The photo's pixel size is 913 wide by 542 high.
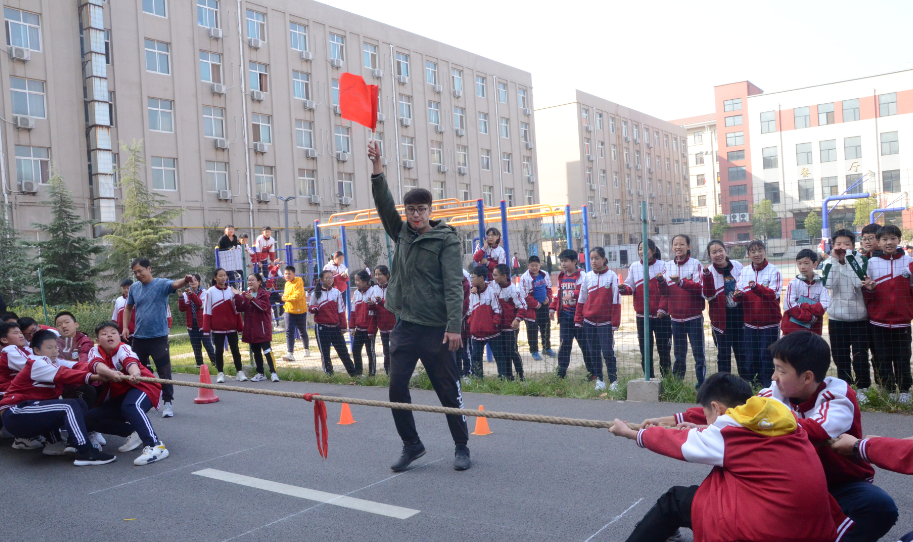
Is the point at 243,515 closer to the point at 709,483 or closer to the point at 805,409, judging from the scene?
the point at 709,483

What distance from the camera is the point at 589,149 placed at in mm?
57781

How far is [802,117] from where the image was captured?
56.3 meters

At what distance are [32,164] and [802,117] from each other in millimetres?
52997

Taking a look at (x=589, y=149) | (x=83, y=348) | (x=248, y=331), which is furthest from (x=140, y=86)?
(x=589, y=149)

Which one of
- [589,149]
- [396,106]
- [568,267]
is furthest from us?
[589,149]

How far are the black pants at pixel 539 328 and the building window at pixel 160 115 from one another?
24322 millimetres

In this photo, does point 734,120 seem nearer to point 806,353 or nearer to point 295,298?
point 295,298

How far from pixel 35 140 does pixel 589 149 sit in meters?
41.0

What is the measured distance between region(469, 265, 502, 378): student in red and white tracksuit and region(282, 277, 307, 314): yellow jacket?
433 centimetres

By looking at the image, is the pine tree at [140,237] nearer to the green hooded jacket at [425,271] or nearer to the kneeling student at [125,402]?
the kneeling student at [125,402]

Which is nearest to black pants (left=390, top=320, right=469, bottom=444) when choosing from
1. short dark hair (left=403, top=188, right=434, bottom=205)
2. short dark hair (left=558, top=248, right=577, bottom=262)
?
short dark hair (left=403, top=188, right=434, bottom=205)

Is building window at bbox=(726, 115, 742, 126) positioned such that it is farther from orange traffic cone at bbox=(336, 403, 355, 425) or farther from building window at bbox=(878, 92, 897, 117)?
orange traffic cone at bbox=(336, 403, 355, 425)

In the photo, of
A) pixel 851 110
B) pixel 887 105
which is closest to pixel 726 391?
pixel 851 110

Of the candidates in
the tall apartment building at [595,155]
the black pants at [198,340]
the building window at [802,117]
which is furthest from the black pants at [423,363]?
the building window at [802,117]
